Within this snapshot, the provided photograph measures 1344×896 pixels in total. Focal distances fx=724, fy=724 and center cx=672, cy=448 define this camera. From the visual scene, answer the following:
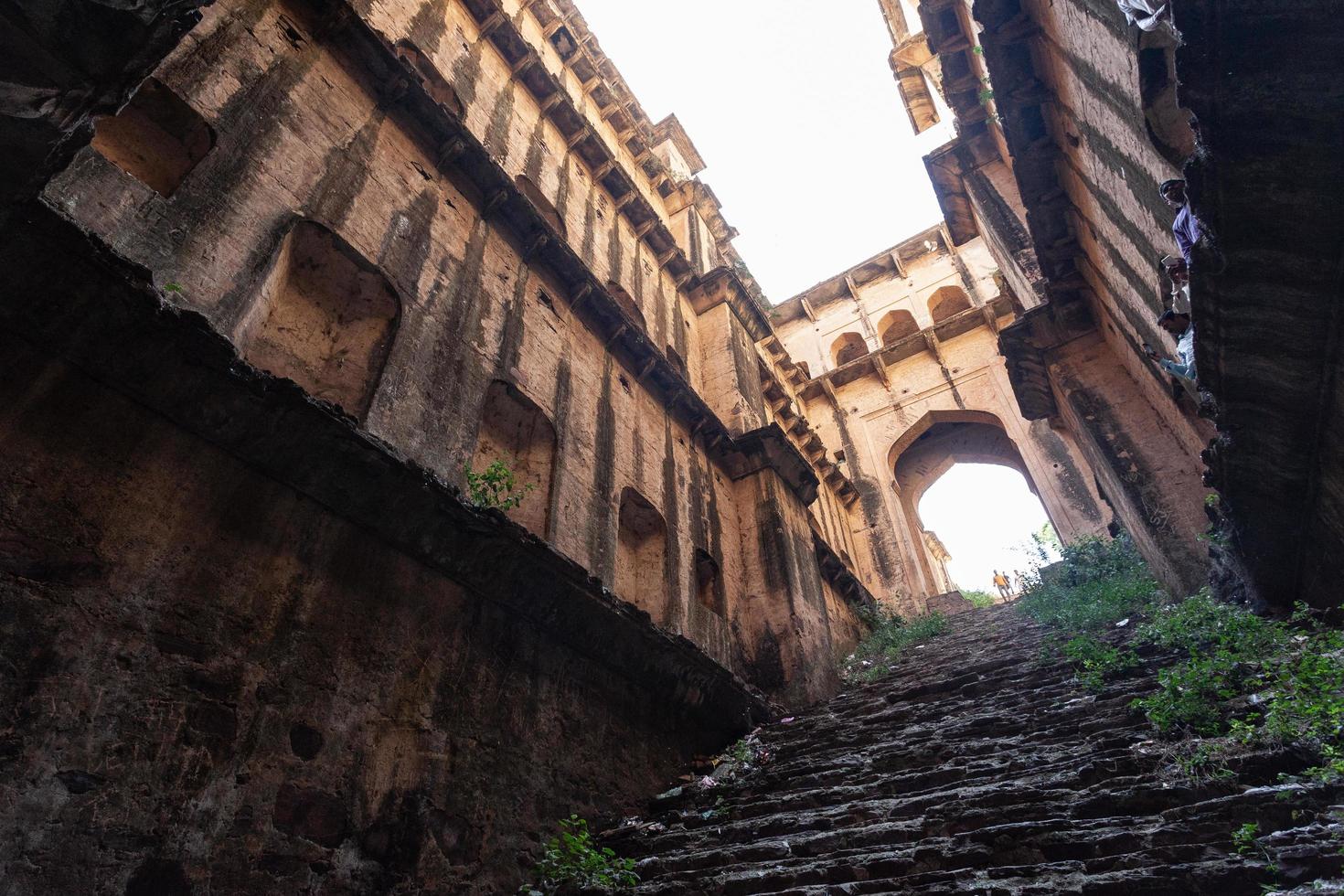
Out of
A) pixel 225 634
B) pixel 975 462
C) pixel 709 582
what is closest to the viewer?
pixel 225 634

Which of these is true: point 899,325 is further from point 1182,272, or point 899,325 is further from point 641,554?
point 1182,272

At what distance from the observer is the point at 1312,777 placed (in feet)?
10.1

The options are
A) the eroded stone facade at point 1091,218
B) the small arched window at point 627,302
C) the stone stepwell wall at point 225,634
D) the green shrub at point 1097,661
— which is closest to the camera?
the stone stepwell wall at point 225,634

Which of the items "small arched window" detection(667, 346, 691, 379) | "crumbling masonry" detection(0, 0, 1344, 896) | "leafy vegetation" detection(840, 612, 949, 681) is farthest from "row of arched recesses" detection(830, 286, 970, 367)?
"crumbling masonry" detection(0, 0, 1344, 896)

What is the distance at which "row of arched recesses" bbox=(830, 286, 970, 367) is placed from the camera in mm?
21797

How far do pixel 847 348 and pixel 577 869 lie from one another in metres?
20.2

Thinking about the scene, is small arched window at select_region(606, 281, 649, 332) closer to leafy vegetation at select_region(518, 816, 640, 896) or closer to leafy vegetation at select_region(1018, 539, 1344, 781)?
leafy vegetation at select_region(1018, 539, 1344, 781)

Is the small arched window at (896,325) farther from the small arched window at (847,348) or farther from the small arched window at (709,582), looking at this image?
the small arched window at (709,582)

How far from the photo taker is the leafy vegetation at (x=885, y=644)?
9.93 m

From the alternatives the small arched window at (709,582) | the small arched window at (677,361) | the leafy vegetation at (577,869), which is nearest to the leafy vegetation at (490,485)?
the leafy vegetation at (577,869)

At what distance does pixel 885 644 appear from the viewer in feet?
37.6

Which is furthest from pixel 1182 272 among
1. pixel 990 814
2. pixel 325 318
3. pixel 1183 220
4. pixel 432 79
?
pixel 432 79

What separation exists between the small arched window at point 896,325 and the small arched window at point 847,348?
72 cm

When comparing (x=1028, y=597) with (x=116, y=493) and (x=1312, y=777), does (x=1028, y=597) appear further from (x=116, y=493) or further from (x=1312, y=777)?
(x=116, y=493)
